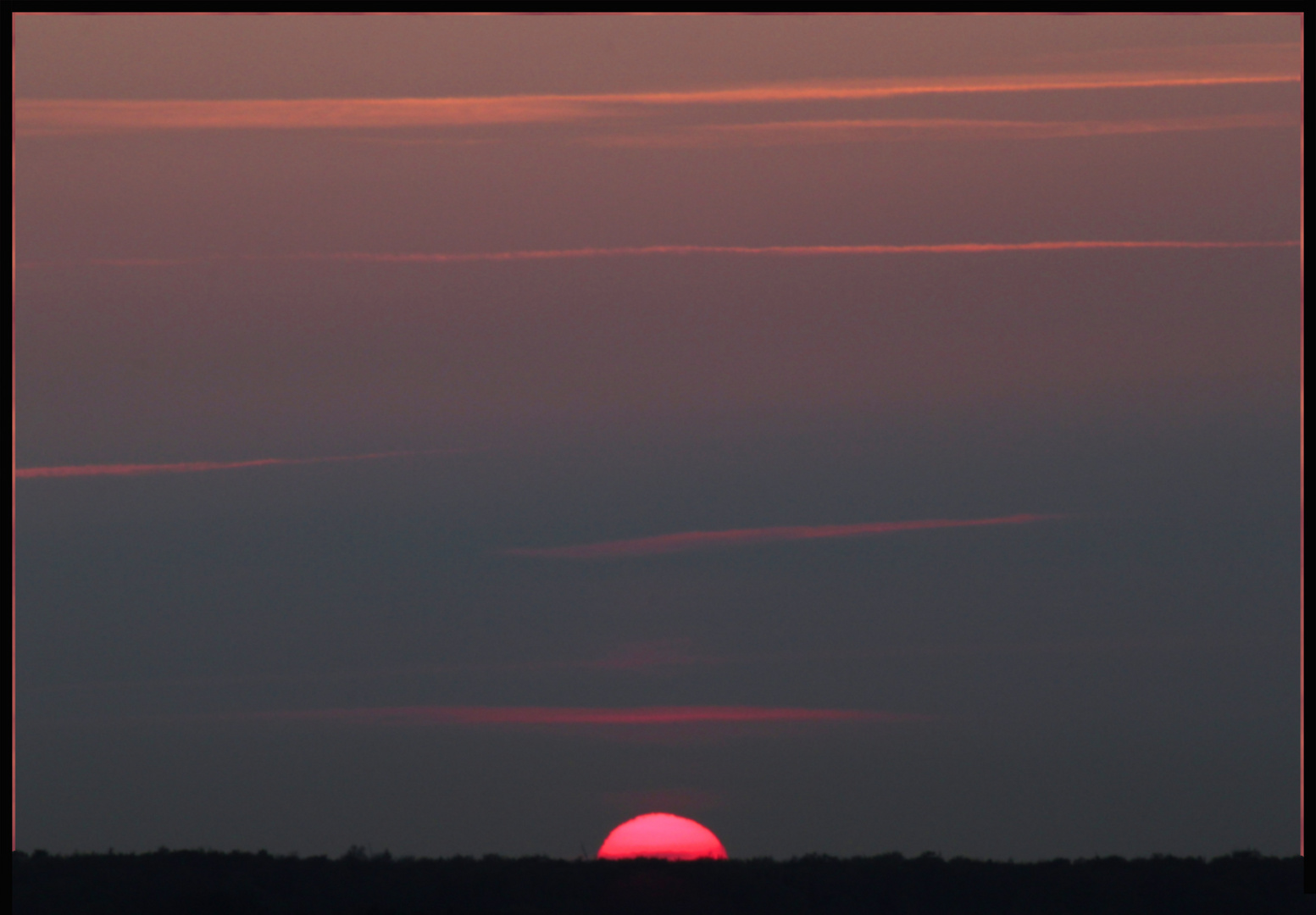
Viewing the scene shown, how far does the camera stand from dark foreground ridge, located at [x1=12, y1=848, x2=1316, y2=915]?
2659 cm

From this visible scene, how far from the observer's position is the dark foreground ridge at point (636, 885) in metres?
26.6

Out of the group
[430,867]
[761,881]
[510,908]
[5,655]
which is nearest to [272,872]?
[430,867]

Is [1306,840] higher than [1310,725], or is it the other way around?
[1310,725]

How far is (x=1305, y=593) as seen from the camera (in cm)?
1413

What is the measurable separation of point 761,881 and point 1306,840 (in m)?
15.4

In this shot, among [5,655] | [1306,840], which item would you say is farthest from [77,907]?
[1306,840]

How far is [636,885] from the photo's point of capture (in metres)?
27.6

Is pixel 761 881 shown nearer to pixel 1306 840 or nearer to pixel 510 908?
pixel 510 908
